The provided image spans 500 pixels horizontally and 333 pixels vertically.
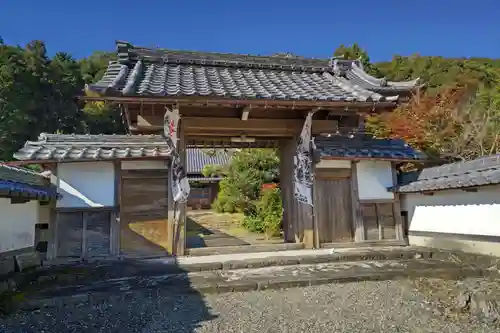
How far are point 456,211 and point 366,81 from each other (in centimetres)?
351

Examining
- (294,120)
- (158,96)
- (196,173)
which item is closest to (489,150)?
(294,120)

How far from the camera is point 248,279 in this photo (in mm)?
5164

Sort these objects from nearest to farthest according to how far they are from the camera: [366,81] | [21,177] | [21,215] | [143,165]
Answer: [21,215], [21,177], [143,165], [366,81]

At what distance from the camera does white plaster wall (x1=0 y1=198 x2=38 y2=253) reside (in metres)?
5.29

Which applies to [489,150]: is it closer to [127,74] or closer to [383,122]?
[383,122]

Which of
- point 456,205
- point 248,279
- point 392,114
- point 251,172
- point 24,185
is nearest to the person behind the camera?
point 248,279

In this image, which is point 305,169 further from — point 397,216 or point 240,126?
point 397,216

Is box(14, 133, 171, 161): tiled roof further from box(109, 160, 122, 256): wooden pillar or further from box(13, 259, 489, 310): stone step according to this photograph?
box(13, 259, 489, 310): stone step

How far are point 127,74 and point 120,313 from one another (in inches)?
196

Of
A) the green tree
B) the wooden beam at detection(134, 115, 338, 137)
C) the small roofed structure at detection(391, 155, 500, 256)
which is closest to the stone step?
the small roofed structure at detection(391, 155, 500, 256)

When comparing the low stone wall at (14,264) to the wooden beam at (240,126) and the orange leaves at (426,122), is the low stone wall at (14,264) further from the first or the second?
the orange leaves at (426,122)

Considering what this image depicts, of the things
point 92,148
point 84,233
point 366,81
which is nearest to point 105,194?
point 84,233

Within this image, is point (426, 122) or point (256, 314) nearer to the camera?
point (256, 314)

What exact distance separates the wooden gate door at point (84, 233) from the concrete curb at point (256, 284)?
2.25 metres
